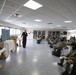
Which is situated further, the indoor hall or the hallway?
the indoor hall

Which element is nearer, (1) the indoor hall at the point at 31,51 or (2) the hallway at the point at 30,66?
(2) the hallway at the point at 30,66

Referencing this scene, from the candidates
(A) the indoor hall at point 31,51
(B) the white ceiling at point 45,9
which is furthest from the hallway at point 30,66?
(B) the white ceiling at point 45,9

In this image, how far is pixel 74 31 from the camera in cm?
1788

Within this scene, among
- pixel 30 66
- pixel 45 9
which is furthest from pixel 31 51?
pixel 45 9

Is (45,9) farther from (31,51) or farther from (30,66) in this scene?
(31,51)

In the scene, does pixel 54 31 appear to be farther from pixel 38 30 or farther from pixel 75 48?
pixel 75 48

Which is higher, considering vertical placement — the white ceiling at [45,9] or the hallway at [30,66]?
the white ceiling at [45,9]

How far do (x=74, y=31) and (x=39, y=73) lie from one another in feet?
55.1

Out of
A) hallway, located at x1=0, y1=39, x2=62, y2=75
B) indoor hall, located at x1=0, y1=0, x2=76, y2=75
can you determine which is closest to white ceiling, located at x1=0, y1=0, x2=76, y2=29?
indoor hall, located at x1=0, y1=0, x2=76, y2=75

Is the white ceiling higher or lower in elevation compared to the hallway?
higher

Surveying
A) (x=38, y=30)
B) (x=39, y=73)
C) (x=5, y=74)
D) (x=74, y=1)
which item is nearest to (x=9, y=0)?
(x=74, y=1)

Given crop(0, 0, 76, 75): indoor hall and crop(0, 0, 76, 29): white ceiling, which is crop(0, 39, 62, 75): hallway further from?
crop(0, 0, 76, 29): white ceiling

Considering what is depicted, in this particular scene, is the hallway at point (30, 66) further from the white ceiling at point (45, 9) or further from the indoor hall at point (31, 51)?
the white ceiling at point (45, 9)

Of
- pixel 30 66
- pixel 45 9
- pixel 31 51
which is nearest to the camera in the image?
pixel 30 66
